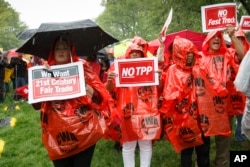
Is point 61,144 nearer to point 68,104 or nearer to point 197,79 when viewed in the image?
point 68,104

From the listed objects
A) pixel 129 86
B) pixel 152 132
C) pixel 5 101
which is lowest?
pixel 5 101

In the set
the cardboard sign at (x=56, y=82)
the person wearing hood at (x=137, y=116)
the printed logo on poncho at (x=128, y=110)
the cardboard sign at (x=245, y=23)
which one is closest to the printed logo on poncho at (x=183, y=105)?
the person wearing hood at (x=137, y=116)

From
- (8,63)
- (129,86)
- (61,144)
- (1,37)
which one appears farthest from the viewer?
(1,37)

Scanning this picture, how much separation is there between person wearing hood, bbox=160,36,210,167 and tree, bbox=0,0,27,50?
1160 inches

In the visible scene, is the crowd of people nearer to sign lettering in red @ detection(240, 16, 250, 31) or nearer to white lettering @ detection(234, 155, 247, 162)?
sign lettering in red @ detection(240, 16, 250, 31)

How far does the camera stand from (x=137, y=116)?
452 cm

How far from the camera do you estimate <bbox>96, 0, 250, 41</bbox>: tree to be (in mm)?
17375

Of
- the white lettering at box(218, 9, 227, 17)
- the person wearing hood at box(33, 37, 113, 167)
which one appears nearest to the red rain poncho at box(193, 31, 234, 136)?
the white lettering at box(218, 9, 227, 17)

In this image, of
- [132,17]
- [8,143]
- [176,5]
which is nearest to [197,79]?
[8,143]

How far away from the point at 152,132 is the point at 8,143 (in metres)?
4.11

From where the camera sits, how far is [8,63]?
42.3 feet

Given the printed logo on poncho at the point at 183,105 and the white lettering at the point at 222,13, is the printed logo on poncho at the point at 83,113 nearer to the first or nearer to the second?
the printed logo on poncho at the point at 183,105

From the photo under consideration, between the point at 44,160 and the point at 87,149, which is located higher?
the point at 87,149

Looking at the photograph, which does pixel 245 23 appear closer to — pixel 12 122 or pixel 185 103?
pixel 185 103
